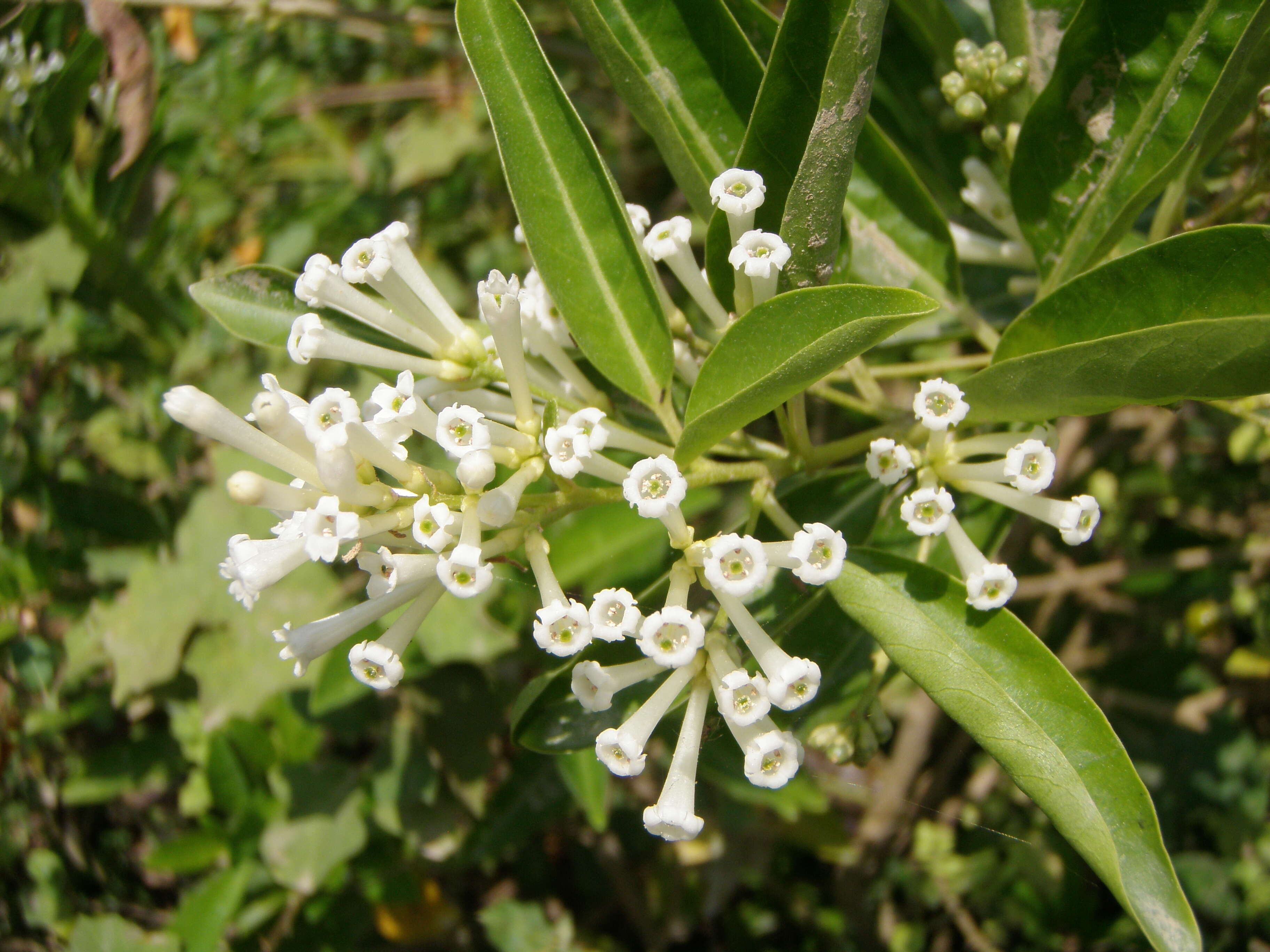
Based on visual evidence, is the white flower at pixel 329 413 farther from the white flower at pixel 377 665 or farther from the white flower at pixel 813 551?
the white flower at pixel 813 551

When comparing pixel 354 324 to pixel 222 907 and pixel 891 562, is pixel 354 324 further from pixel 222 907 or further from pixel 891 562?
pixel 222 907

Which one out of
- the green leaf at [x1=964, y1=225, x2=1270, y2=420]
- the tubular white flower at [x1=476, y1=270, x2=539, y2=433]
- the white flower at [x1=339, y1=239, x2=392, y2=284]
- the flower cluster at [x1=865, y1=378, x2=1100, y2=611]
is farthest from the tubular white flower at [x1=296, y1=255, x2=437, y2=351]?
the green leaf at [x1=964, y1=225, x2=1270, y2=420]

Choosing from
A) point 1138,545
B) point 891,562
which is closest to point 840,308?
point 891,562

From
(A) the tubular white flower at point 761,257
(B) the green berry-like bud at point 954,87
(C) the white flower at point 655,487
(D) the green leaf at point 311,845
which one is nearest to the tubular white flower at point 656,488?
(C) the white flower at point 655,487

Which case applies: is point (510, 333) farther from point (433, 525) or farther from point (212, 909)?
point (212, 909)

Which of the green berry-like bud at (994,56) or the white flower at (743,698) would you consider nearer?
the white flower at (743,698)

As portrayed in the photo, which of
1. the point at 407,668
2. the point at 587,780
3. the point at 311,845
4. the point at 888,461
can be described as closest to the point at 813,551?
the point at 888,461
